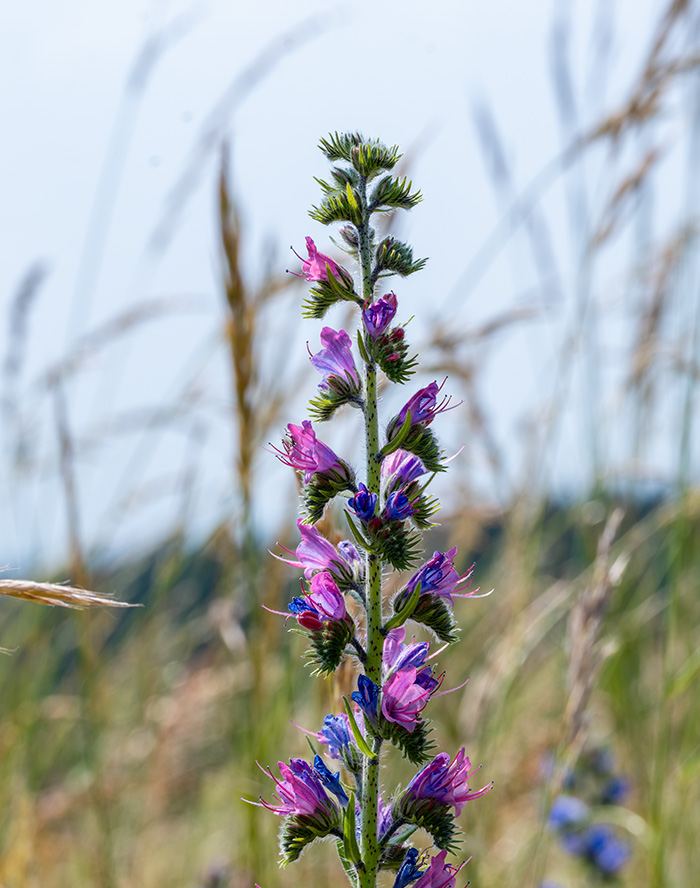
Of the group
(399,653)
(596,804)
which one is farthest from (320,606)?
(596,804)

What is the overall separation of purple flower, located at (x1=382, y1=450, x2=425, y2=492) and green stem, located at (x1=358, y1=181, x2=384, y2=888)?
94 millimetres

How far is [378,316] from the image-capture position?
1.33 m

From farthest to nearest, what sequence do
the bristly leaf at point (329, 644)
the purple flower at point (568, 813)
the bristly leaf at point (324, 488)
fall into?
the purple flower at point (568, 813) → the bristly leaf at point (324, 488) → the bristly leaf at point (329, 644)

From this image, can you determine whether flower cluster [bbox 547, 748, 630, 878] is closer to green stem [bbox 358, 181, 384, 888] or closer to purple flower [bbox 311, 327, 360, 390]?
green stem [bbox 358, 181, 384, 888]

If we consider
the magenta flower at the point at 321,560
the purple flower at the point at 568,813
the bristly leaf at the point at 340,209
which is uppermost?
the bristly leaf at the point at 340,209

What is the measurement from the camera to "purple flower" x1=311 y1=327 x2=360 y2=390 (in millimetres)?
1421

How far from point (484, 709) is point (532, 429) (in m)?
1.88

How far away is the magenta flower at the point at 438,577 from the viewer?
4.55 feet

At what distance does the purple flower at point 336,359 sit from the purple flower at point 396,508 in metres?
0.25

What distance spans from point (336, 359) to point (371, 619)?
0.43 meters

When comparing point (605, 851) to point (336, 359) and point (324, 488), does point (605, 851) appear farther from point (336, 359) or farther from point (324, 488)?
point (336, 359)

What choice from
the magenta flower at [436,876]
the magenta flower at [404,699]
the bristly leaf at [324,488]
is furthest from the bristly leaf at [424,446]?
the magenta flower at [436,876]

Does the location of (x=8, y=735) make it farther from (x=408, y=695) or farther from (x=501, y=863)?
(x=408, y=695)

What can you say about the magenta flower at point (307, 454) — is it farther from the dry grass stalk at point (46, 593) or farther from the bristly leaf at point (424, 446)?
the dry grass stalk at point (46, 593)
